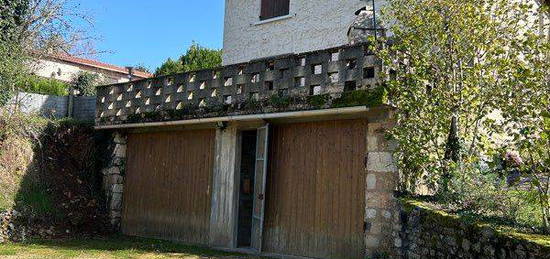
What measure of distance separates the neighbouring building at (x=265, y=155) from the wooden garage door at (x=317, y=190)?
0.7 inches

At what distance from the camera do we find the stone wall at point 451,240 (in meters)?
4.77

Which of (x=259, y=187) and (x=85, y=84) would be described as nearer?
(x=259, y=187)

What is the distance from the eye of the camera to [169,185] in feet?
38.8

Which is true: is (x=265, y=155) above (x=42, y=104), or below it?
below

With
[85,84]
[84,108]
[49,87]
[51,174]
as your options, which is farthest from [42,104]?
[85,84]

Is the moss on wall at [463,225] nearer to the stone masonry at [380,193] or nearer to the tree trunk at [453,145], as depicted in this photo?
the stone masonry at [380,193]

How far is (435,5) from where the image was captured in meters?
8.04

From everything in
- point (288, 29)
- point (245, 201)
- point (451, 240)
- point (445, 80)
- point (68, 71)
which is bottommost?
point (451, 240)

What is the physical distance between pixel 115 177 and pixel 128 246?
9.32ft

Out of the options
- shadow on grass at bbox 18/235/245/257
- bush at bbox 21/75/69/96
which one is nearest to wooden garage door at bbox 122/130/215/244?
shadow on grass at bbox 18/235/245/257

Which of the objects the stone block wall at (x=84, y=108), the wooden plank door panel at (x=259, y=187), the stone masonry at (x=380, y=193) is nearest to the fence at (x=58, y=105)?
the stone block wall at (x=84, y=108)

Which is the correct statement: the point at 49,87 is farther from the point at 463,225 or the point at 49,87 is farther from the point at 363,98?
the point at 463,225

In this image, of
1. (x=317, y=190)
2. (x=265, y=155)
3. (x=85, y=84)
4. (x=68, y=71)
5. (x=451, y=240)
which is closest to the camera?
(x=451, y=240)

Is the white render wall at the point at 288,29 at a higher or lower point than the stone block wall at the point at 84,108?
higher
